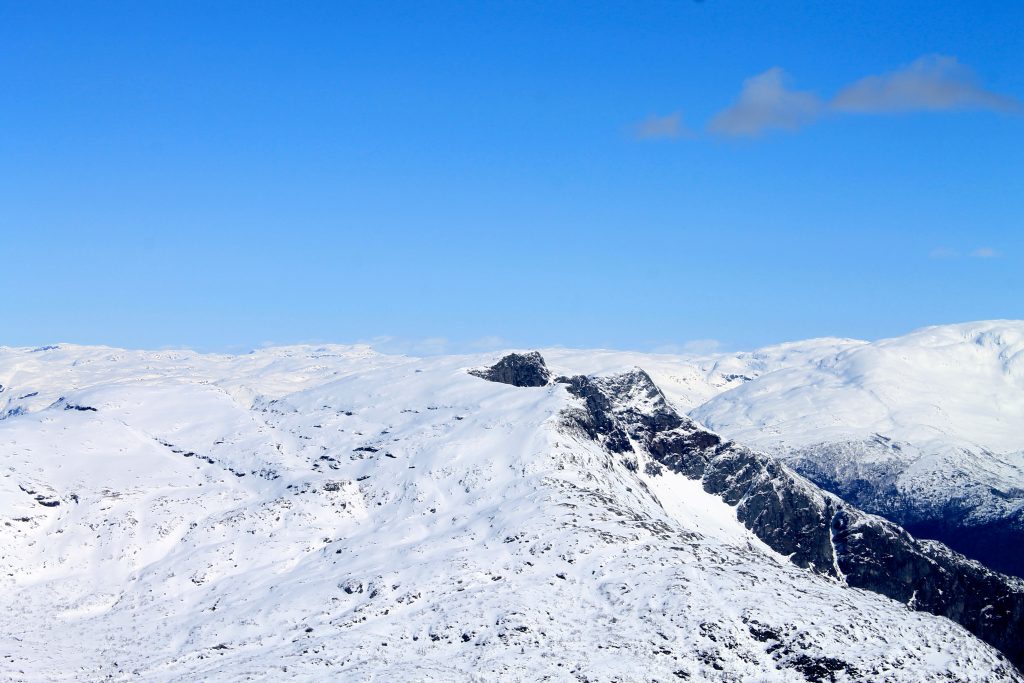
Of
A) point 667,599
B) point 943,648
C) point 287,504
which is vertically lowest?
point 943,648

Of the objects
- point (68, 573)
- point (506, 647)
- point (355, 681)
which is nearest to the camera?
point (355, 681)

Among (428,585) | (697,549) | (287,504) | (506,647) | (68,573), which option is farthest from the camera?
(287,504)

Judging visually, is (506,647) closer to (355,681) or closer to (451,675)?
(451,675)

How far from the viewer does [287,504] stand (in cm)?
17850

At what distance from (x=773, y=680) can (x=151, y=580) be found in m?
88.6

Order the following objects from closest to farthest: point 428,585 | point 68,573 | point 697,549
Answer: point 428,585
point 697,549
point 68,573

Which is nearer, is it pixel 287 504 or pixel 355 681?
pixel 355 681

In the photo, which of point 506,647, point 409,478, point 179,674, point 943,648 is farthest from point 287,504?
point 943,648

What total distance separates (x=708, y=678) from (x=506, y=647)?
2235 cm

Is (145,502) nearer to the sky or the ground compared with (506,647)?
nearer to the sky

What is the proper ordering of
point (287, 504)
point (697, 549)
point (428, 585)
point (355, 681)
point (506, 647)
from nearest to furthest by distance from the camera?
point (355, 681), point (506, 647), point (428, 585), point (697, 549), point (287, 504)

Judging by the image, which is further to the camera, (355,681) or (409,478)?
(409,478)

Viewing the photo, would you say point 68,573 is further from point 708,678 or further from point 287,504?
point 708,678

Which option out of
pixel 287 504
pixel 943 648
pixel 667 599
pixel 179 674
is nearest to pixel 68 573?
pixel 287 504
